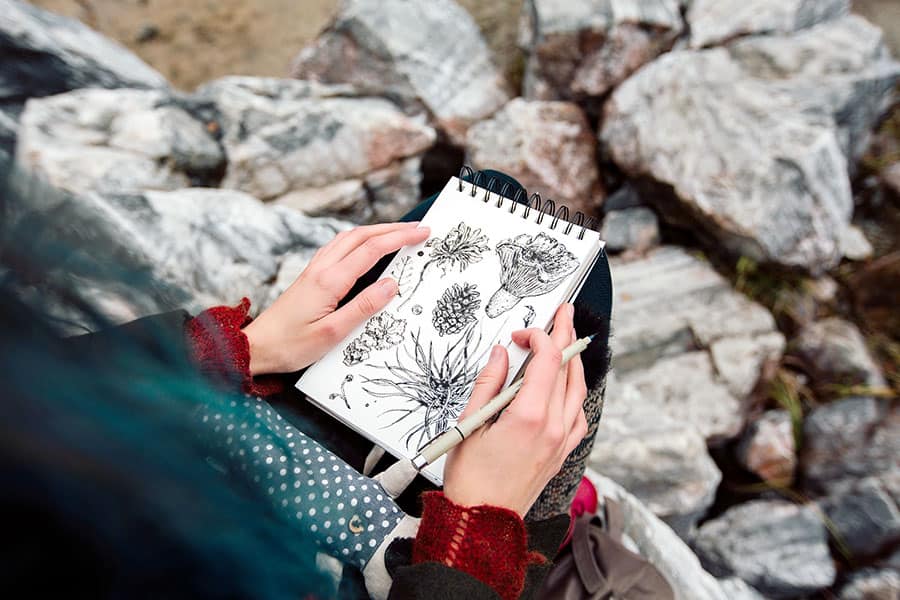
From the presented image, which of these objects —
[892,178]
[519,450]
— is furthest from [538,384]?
[892,178]

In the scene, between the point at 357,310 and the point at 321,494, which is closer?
the point at 321,494

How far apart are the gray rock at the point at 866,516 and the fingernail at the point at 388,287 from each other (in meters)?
1.72

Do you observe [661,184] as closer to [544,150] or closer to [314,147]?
[544,150]

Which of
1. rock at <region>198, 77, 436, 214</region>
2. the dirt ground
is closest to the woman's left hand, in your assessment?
rock at <region>198, 77, 436, 214</region>

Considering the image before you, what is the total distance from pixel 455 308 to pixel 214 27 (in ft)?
8.55

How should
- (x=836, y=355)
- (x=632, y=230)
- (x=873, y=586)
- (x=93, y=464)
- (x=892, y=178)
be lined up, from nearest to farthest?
(x=93, y=464), (x=873, y=586), (x=836, y=355), (x=632, y=230), (x=892, y=178)

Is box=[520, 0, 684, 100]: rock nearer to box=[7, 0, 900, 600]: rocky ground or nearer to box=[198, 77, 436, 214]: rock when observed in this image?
box=[7, 0, 900, 600]: rocky ground

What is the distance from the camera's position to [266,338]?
83 cm

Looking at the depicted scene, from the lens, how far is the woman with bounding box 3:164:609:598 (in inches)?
14.9

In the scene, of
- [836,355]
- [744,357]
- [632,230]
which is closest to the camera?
[744,357]

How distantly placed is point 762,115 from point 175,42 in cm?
262

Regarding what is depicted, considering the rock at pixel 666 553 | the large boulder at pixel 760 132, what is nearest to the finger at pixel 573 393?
the rock at pixel 666 553

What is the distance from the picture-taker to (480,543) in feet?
2.00

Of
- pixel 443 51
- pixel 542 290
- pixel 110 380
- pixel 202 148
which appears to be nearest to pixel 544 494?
pixel 542 290
